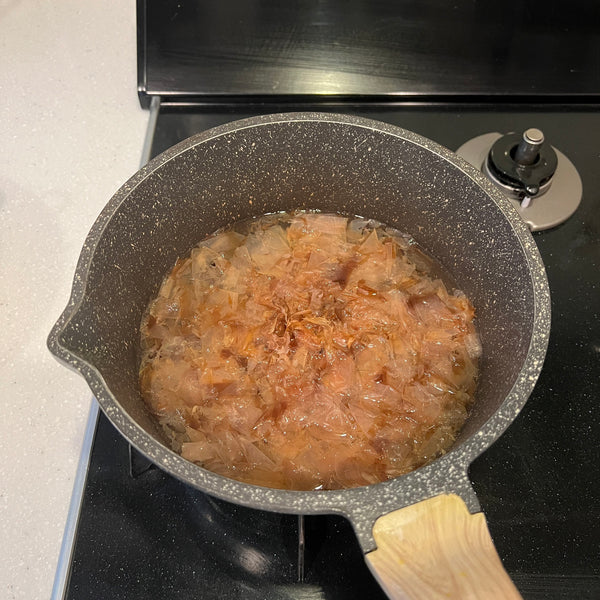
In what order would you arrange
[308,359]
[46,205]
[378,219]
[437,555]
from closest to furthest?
[437,555] < [308,359] < [378,219] < [46,205]

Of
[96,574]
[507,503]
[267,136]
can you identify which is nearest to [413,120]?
[267,136]

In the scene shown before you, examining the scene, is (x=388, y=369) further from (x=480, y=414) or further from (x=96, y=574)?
(x=96, y=574)

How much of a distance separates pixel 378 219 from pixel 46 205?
28.4 inches

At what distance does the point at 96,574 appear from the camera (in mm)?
863

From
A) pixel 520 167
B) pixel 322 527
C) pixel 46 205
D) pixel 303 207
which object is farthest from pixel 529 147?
pixel 46 205

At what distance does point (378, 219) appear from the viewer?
3.52 ft

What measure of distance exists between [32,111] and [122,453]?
89 centimetres

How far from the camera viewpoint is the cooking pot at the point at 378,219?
1.99 ft

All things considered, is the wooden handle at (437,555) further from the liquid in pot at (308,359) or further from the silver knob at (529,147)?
the silver knob at (529,147)

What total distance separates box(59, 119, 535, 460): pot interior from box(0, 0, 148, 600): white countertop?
10.7 inches

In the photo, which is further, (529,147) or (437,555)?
(529,147)

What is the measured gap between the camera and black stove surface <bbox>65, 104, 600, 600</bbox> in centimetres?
86

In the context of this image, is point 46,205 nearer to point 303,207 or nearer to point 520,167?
point 303,207

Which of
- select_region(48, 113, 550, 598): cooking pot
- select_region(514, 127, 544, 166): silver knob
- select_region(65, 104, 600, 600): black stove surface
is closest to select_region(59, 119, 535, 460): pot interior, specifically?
select_region(48, 113, 550, 598): cooking pot
